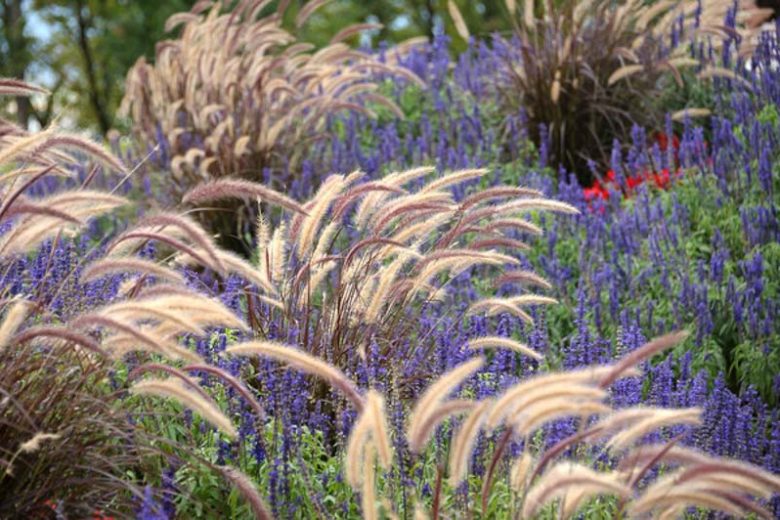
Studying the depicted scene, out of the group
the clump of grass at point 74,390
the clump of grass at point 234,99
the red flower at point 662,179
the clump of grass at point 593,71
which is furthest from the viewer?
the clump of grass at point 593,71

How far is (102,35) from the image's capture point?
19.4 metres

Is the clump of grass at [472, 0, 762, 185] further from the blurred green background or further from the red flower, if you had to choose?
the blurred green background

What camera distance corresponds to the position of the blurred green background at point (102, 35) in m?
18.2

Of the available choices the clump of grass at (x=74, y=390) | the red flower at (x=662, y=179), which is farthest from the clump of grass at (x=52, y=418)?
the red flower at (x=662, y=179)

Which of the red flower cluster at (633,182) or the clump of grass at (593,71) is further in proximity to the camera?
the clump of grass at (593,71)

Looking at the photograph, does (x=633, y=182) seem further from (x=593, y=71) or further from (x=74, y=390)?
(x=74, y=390)

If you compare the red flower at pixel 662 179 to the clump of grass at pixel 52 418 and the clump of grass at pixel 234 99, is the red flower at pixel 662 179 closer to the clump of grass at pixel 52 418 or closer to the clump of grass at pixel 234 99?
the clump of grass at pixel 234 99

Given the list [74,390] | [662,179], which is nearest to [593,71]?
[662,179]

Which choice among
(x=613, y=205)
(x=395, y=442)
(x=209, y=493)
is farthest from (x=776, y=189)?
(x=209, y=493)

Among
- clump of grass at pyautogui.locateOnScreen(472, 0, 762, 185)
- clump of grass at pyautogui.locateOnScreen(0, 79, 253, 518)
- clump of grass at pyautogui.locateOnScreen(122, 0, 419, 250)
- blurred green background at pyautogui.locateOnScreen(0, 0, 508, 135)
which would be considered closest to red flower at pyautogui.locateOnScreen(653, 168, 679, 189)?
clump of grass at pyautogui.locateOnScreen(472, 0, 762, 185)

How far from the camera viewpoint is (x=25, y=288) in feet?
14.0

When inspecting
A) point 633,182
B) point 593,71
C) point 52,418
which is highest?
point 52,418

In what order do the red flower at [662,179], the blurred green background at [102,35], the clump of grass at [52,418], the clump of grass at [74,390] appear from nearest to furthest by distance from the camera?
the clump of grass at [74,390] < the clump of grass at [52,418] < the red flower at [662,179] < the blurred green background at [102,35]

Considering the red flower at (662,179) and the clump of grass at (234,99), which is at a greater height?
the clump of grass at (234,99)
